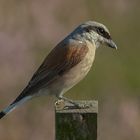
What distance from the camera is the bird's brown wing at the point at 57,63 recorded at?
325 inches

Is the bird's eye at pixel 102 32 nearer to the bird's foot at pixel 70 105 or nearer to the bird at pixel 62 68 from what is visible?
the bird at pixel 62 68

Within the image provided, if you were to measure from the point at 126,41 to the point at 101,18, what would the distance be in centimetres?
69

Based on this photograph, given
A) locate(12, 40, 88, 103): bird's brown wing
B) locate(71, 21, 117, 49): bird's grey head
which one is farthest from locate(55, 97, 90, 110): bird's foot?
locate(71, 21, 117, 49): bird's grey head

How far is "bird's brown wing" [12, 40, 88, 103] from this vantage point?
8.26m

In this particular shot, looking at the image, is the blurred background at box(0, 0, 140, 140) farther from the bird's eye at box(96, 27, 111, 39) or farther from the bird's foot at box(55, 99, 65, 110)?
the bird's foot at box(55, 99, 65, 110)

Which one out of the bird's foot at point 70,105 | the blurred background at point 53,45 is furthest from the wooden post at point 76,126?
the blurred background at point 53,45

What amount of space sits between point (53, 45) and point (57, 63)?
315 centimetres

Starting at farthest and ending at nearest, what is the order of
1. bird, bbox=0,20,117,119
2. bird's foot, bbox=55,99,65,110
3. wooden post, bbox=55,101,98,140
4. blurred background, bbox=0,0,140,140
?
1. blurred background, bbox=0,0,140,140
2. bird, bbox=0,20,117,119
3. bird's foot, bbox=55,99,65,110
4. wooden post, bbox=55,101,98,140

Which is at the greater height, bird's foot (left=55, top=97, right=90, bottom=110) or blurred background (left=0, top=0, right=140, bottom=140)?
blurred background (left=0, top=0, right=140, bottom=140)

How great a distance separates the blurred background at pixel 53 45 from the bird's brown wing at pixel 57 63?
1.71 m

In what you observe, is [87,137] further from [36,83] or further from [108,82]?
[108,82]

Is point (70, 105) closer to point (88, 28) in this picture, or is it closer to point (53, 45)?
point (88, 28)

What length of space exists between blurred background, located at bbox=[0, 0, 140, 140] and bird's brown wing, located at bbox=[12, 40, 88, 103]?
5.60 feet

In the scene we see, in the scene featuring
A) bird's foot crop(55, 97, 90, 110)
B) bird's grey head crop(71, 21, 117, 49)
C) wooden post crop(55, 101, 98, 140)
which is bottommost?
wooden post crop(55, 101, 98, 140)
